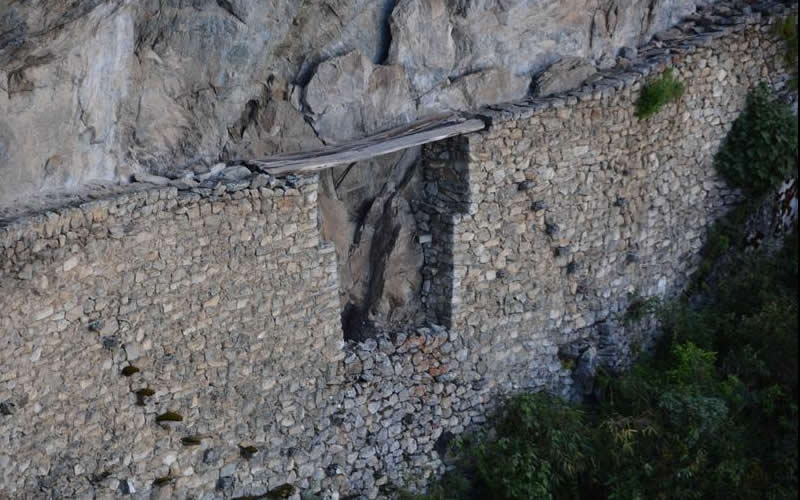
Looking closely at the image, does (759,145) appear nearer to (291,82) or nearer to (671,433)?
(671,433)

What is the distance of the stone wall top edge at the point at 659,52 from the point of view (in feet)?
36.3

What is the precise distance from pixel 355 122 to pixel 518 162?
5.15 ft

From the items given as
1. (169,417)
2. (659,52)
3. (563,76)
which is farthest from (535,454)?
(659,52)

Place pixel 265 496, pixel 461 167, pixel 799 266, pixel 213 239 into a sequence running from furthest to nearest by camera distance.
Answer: pixel 799 266 < pixel 461 167 < pixel 265 496 < pixel 213 239

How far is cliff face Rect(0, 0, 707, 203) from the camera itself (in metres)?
8.62

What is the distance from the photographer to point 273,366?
1012 centimetres

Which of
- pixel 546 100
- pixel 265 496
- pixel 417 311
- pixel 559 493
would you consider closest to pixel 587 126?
pixel 546 100

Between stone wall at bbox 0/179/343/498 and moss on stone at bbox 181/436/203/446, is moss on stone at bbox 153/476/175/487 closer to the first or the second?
stone wall at bbox 0/179/343/498

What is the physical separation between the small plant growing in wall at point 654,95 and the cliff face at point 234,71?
70 centimetres

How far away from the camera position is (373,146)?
1014 cm

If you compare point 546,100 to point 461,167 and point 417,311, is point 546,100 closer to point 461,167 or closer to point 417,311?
point 461,167

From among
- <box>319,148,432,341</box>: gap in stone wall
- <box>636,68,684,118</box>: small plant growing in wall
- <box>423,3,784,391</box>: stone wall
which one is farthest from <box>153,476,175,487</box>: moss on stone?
<box>636,68,684,118</box>: small plant growing in wall

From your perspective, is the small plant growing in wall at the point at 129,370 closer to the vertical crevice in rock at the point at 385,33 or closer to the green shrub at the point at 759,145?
the vertical crevice in rock at the point at 385,33

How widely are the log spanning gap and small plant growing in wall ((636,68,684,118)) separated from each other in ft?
5.94
